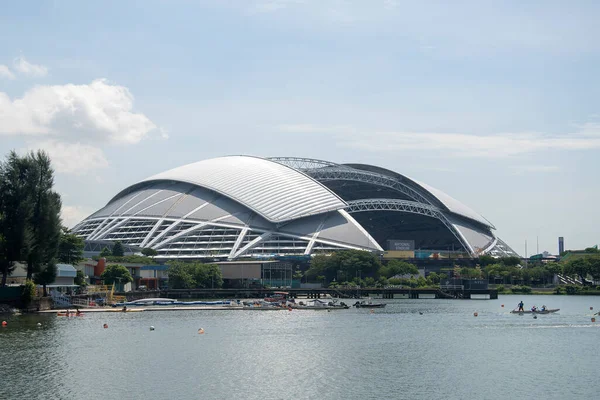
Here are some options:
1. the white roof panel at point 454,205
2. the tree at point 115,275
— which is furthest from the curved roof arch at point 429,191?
the tree at point 115,275

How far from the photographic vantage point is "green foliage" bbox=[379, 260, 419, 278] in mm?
137625

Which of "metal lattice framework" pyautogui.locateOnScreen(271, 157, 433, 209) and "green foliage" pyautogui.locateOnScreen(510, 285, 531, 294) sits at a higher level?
"metal lattice framework" pyautogui.locateOnScreen(271, 157, 433, 209)

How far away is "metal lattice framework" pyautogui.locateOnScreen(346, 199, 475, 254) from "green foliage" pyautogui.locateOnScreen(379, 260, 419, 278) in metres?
15.7

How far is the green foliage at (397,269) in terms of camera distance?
452 ft

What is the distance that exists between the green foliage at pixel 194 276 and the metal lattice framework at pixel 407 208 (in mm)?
40397

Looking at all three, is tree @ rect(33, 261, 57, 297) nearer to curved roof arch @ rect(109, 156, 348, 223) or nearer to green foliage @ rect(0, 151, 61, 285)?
green foliage @ rect(0, 151, 61, 285)

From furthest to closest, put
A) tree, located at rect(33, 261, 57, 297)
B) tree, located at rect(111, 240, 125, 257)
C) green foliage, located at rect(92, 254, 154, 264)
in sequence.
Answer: tree, located at rect(111, 240, 125, 257) < green foliage, located at rect(92, 254, 154, 264) < tree, located at rect(33, 261, 57, 297)

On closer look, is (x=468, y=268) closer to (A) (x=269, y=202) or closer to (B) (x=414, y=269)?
(B) (x=414, y=269)

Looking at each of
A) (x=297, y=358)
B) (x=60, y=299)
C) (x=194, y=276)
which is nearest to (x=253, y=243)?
(x=194, y=276)

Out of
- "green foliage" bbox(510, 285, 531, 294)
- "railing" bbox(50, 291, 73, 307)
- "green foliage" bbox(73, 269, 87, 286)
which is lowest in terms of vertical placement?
"railing" bbox(50, 291, 73, 307)

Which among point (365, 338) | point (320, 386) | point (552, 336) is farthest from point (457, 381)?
point (552, 336)

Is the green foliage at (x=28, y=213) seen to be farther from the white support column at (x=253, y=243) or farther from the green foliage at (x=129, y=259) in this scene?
the white support column at (x=253, y=243)

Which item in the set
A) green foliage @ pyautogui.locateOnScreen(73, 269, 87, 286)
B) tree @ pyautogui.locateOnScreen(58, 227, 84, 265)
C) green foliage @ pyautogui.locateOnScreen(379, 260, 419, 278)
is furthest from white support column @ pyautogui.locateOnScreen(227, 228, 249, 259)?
green foliage @ pyautogui.locateOnScreen(73, 269, 87, 286)

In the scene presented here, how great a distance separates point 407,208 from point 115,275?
226ft
